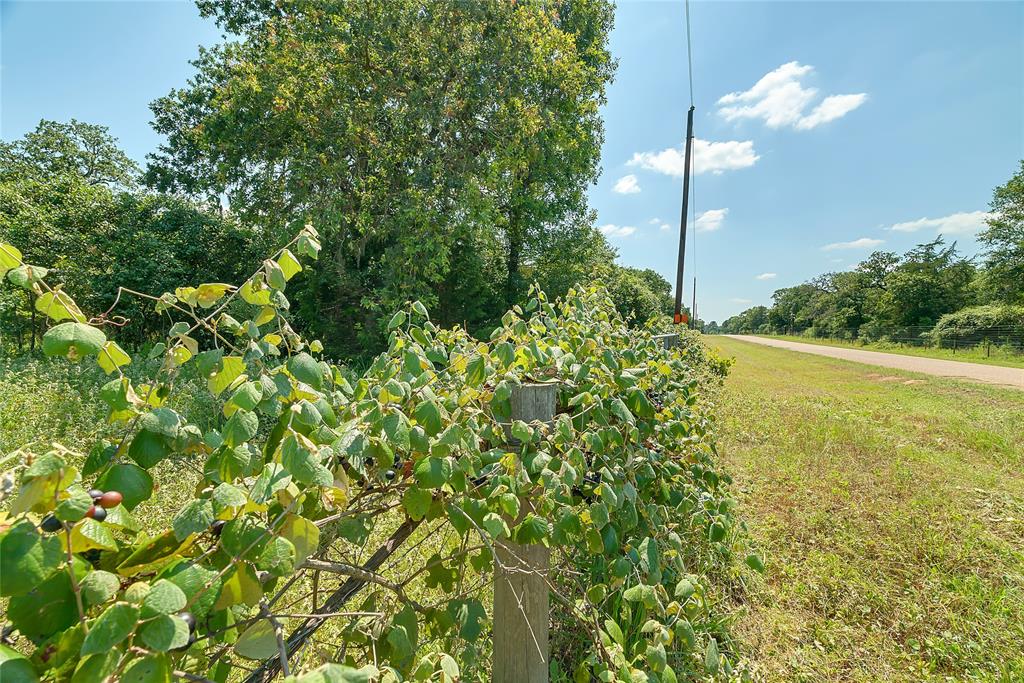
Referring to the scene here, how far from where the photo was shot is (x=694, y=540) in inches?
91.0

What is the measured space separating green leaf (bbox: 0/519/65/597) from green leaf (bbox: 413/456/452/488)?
46 centimetres

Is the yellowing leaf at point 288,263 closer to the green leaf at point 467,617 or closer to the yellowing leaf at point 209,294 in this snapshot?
the yellowing leaf at point 209,294

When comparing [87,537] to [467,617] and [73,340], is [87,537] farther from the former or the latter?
[467,617]

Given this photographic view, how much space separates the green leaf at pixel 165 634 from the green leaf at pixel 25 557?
0.38 feet

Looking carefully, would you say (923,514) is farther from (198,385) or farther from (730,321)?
(730,321)

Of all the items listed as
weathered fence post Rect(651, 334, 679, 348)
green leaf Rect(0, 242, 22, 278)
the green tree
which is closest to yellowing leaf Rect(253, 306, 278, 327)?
green leaf Rect(0, 242, 22, 278)

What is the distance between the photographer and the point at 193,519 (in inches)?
21.8

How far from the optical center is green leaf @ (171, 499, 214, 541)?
0.54 m

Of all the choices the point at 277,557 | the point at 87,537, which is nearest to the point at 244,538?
the point at 277,557

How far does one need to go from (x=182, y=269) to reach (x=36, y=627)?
1086 centimetres

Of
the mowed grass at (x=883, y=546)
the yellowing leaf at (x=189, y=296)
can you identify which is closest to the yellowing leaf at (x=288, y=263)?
the yellowing leaf at (x=189, y=296)

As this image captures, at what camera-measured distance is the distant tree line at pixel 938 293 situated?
20.5 m

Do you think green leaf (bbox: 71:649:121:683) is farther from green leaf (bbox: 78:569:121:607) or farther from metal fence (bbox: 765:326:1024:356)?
metal fence (bbox: 765:326:1024:356)

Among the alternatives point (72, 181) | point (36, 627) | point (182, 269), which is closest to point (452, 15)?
point (182, 269)
